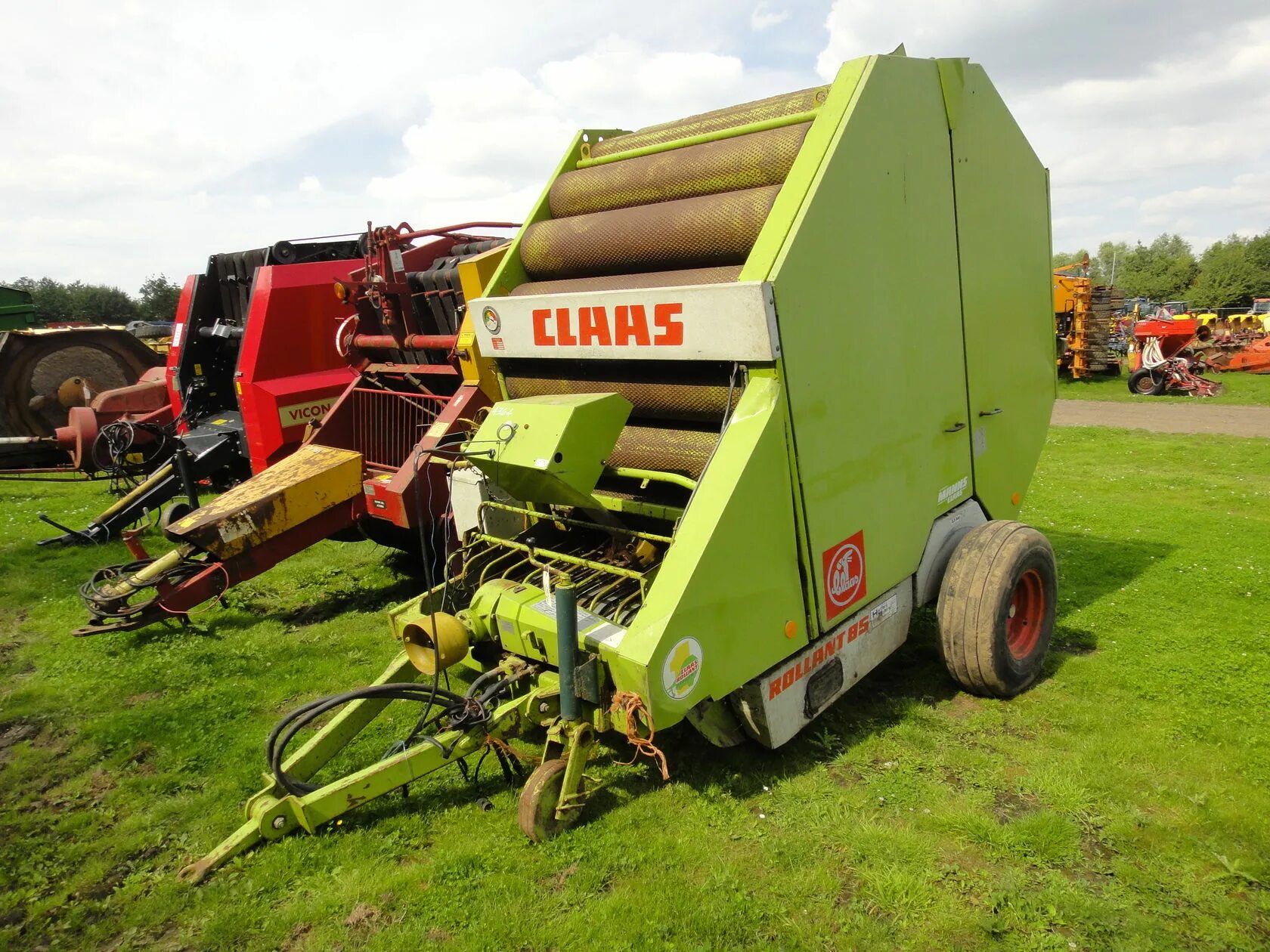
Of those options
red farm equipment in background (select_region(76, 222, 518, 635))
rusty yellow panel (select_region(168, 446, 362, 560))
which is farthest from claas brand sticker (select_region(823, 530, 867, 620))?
rusty yellow panel (select_region(168, 446, 362, 560))

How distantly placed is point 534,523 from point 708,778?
4.96 ft

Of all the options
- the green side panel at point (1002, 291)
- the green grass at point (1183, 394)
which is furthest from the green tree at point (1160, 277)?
the green side panel at point (1002, 291)

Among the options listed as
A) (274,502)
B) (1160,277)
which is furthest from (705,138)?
(1160,277)

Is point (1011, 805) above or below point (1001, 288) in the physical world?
below

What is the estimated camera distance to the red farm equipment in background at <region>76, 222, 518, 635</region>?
202 inches

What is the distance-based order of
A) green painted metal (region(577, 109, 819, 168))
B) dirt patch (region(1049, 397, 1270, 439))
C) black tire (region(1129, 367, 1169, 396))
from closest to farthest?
green painted metal (region(577, 109, 819, 168)) < dirt patch (region(1049, 397, 1270, 439)) < black tire (region(1129, 367, 1169, 396))

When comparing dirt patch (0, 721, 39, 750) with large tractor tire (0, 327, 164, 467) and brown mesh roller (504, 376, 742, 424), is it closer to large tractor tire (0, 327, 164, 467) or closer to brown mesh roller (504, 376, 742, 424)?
brown mesh roller (504, 376, 742, 424)

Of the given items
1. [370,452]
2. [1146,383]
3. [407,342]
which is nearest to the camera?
[407,342]

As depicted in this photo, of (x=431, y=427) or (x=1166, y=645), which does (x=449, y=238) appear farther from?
(x=1166, y=645)

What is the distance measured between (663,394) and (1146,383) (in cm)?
1728

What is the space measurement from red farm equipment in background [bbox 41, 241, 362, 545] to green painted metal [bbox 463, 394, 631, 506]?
4.31m

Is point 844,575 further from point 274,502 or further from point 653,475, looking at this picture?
point 274,502

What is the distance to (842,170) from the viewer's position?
3.21m

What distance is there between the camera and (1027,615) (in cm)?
436
